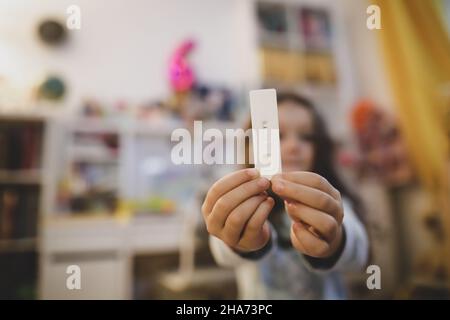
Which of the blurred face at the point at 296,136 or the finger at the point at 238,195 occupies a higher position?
the blurred face at the point at 296,136

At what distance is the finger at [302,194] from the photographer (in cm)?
25

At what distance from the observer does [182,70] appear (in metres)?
1.80

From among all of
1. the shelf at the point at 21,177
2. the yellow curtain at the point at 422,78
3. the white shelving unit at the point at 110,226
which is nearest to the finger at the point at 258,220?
the yellow curtain at the point at 422,78

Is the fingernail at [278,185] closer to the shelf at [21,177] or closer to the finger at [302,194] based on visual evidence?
the finger at [302,194]

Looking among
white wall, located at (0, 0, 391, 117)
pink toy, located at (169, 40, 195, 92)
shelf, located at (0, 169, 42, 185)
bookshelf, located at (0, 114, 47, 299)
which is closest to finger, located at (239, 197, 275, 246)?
bookshelf, located at (0, 114, 47, 299)

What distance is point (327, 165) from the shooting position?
0.44 metres

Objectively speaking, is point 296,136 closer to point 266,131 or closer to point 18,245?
point 266,131

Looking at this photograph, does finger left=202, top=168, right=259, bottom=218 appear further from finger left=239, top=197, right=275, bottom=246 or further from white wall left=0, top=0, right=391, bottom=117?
white wall left=0, top=0, right=391, bottom=117

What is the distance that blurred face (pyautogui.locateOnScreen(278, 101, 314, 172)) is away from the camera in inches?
13.5

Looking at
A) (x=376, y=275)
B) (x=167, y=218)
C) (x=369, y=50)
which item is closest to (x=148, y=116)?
(x=167, y=218)

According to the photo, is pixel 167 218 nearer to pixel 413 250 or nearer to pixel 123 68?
pixel 123 68

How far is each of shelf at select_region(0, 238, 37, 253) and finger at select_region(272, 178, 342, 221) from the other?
1.37 metres

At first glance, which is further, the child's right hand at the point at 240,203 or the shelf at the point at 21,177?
the shelf at the point at 21,177

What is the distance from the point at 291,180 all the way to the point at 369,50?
73.4 inches
